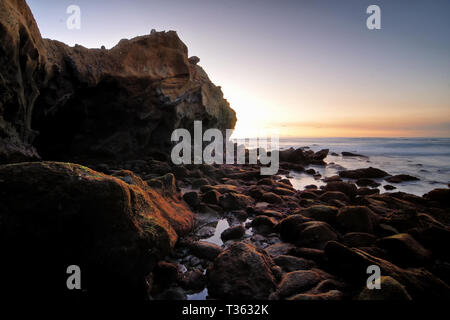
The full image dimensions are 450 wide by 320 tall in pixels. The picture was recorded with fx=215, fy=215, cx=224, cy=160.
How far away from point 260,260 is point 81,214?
7.52 feet

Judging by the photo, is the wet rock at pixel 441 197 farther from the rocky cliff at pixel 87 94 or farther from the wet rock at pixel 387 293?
the rocky cliff at pixel 87 94

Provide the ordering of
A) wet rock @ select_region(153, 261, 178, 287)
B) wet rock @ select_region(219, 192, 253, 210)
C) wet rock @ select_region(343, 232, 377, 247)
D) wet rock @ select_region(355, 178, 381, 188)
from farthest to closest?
wet rock @ select_region(355, 178, 381, 188) → wet rock @ select_region(219, 192, 253, 210) → wet rock @ select_region(343, 232, 377, 247) → wet rock @ select_region(153, 261, 178, 287)

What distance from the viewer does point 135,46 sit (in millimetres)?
11414

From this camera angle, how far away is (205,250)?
354 cm

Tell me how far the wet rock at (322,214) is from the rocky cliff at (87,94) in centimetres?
788

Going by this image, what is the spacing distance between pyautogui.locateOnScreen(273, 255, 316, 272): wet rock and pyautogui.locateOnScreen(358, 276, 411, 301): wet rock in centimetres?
100

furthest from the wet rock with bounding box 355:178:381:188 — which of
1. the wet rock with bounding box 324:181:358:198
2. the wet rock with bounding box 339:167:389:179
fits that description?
the wet rock with bounding box 324:181:358:198

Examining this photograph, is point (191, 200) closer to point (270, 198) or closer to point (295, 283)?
point (270, 198)

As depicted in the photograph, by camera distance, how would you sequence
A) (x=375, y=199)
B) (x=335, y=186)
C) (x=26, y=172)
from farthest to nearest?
1. (x=335, y=186)
2. (x=375, y=199)
3. (x=26, y=172)

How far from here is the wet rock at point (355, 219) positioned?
14.8 ft

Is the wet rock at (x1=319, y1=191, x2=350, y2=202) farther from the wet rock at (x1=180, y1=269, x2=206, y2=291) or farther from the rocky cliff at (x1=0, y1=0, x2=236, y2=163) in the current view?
the rocky cliff at (x1=0, y1=0, x2=236, y2=163)

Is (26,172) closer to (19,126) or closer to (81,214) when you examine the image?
(81,214)

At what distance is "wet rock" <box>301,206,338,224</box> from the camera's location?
4.91m
